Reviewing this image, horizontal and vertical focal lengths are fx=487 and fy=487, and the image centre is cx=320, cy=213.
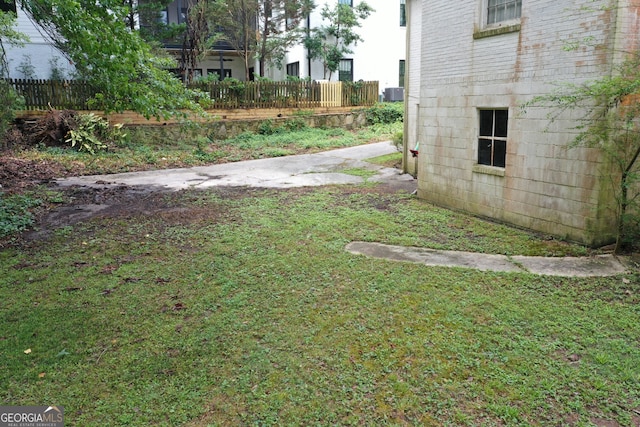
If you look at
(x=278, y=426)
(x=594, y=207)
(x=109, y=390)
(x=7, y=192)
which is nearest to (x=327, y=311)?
(x=278, y=426)

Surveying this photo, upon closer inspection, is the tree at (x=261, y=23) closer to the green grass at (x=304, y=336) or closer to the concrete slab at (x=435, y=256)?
the concrete slab at (x=435, y=256)

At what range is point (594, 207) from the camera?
254 inches

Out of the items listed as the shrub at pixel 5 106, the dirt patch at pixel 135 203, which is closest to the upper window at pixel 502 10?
the dirt patch at pixel 135 203

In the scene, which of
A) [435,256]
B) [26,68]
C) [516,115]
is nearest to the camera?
A: [435,256]

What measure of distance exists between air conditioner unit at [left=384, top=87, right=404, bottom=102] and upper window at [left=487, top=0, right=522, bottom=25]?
52.5 ft

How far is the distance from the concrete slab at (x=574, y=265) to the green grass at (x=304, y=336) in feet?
0.80

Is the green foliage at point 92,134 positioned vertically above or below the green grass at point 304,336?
above

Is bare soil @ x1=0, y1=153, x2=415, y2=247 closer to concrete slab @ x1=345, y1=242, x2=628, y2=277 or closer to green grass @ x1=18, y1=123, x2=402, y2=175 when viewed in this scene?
green grass @ x1=18, y1=123, x2=402, y2=175

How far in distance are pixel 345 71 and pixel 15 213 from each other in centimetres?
1940

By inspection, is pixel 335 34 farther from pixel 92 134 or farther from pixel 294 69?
pixel 92 134

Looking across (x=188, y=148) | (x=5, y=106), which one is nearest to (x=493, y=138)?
(x=188, y=148)

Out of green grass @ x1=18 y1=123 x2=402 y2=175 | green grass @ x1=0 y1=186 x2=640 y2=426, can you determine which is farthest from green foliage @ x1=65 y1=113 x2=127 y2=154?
green grass @ x1=0 y1=186 x2=640 y2=426

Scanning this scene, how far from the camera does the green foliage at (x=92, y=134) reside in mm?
14672

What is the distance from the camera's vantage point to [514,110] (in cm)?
748
